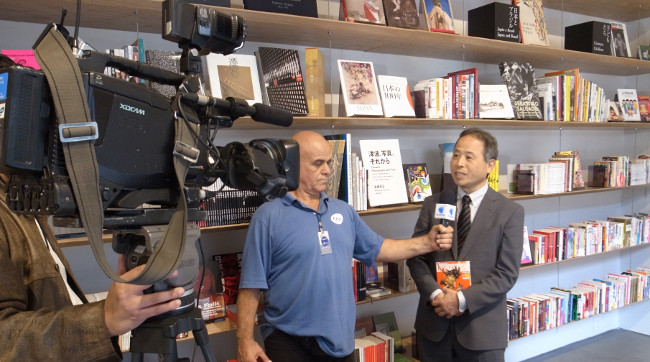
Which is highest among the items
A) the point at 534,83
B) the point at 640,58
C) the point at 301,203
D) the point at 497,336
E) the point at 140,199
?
the point at 640,58

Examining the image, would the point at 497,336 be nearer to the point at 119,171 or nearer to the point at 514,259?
the point at 514,259

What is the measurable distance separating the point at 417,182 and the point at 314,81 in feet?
3.02

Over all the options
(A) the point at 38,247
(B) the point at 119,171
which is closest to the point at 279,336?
(A) the point at 38,247

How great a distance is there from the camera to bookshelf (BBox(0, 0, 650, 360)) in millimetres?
1928

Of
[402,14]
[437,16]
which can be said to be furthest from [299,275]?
[437,16]

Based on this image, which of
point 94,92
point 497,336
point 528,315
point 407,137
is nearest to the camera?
point 94,92

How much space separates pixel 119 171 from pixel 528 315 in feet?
10.8

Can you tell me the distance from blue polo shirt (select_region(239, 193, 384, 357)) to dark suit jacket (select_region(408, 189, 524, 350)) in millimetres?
460

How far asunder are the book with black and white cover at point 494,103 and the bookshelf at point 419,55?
0.06m

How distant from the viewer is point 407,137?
2.98m

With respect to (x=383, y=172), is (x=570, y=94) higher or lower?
higher

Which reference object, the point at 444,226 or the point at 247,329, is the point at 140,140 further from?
the point at 444,226

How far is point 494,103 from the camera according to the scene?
2.90 meters

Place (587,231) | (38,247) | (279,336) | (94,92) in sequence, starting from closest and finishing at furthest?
(94,92) → (38,247) → (279,336) → (587,231)
